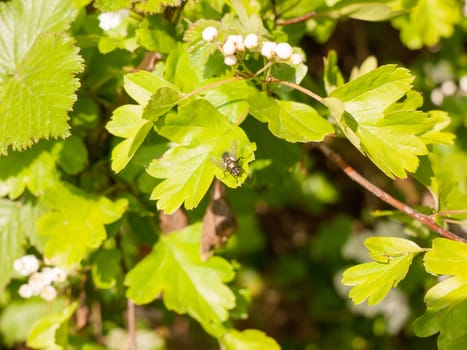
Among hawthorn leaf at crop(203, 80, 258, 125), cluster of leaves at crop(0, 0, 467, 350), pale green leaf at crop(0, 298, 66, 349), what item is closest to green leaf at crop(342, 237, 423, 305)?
cluster of leaves at crop(0, 0, 467, 350)

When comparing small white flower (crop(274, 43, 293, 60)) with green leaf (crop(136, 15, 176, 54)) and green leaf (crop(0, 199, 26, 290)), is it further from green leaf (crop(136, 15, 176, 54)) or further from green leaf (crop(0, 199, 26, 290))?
green leaf (crop(0, 199, 26, 290))

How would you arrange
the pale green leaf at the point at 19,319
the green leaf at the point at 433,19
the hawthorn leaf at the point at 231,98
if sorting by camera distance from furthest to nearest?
the pale green leaf at the point at 19,319, the green leaf at the point at 433,19, the hawthorn leaf at the point at 231,98

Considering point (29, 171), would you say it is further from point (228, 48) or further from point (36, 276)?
point (228, 48)

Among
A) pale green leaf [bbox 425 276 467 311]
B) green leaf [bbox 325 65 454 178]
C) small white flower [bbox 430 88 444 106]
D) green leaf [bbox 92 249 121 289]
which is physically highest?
green leaf [bbox 325 65 454 178]

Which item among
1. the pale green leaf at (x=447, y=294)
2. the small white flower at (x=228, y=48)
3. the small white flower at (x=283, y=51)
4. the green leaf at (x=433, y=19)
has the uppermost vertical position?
the small white flower at (x=228, y=48)

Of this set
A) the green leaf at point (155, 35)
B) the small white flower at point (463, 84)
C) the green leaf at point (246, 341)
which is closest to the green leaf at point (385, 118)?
the green leaf at point (155, 35)

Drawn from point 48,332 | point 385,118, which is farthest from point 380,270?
point 48,332

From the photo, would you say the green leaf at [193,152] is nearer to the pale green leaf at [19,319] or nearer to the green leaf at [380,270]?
the green leaf at [380,270]

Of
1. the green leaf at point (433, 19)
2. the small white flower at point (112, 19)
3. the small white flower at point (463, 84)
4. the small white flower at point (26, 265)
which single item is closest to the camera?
the small white flower at point (112, 19)
